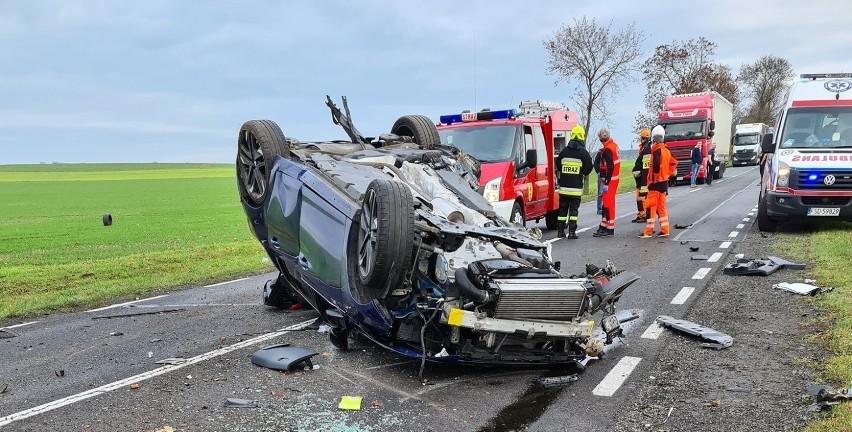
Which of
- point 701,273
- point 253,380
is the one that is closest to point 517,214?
point 701,273

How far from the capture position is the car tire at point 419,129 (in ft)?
25.0

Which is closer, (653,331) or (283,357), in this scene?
(283,357)

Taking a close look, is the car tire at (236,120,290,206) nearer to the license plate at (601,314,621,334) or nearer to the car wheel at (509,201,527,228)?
the license plate at (601,314,621,334)

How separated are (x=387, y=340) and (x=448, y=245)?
2.83ft

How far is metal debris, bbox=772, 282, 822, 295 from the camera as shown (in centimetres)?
695

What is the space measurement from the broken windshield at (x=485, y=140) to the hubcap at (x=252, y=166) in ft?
16.2

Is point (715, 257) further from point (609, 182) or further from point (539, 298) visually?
point (539, 298)

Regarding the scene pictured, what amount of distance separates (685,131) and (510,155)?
760 inches

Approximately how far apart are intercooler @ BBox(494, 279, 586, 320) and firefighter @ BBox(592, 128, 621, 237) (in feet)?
25.1

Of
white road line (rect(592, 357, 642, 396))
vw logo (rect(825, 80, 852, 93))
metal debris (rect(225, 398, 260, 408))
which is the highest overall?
vw logo (rect(825, 80, 852, 93))

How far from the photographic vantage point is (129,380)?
4812 mm

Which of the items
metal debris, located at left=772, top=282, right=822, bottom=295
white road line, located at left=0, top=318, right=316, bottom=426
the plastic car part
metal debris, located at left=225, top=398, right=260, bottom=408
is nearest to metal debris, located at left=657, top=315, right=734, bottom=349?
metal debris, located at left=772, top=282, right=822, bottom=295

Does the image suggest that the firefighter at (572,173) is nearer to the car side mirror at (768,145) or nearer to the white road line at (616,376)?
the car side mirror at (768,145)

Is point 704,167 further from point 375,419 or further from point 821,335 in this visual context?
point 375,419
